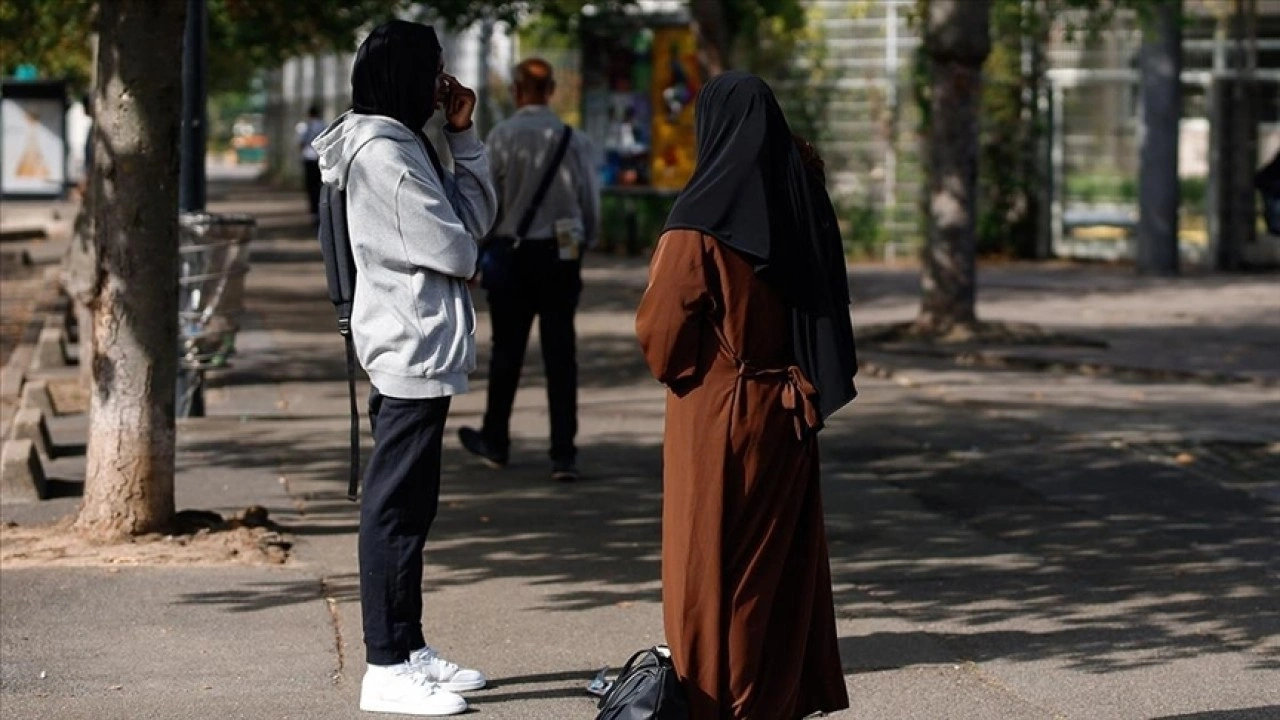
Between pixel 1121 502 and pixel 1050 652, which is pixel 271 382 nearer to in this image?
pixel 1121 502

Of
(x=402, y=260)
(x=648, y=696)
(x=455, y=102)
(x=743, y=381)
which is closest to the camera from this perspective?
(x=648, y=696)

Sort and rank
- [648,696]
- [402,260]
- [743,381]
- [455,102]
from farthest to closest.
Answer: [455,102] < [402,260] < [743,381] < [648,696]

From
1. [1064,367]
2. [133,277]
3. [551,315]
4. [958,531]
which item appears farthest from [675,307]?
[1064,367]

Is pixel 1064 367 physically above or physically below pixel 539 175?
below

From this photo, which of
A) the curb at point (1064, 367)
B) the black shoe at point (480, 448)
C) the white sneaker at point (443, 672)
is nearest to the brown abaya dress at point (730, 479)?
the white sneaker at point (443, 672)

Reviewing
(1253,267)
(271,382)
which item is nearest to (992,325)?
(271,382)

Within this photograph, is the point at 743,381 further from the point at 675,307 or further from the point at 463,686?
the point at 463,686

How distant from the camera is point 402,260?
604cm

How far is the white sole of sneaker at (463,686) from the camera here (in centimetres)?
631

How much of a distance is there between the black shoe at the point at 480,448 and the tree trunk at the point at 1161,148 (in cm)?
1447

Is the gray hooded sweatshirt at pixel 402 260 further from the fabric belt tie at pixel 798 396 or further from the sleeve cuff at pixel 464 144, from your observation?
the fabric belt tie at pixel 798 396

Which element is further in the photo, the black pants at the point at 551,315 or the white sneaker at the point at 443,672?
the black pants at the point at 551,315

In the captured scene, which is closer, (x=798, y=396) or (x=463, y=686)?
(x=798, y=396)

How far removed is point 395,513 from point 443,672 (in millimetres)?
515
